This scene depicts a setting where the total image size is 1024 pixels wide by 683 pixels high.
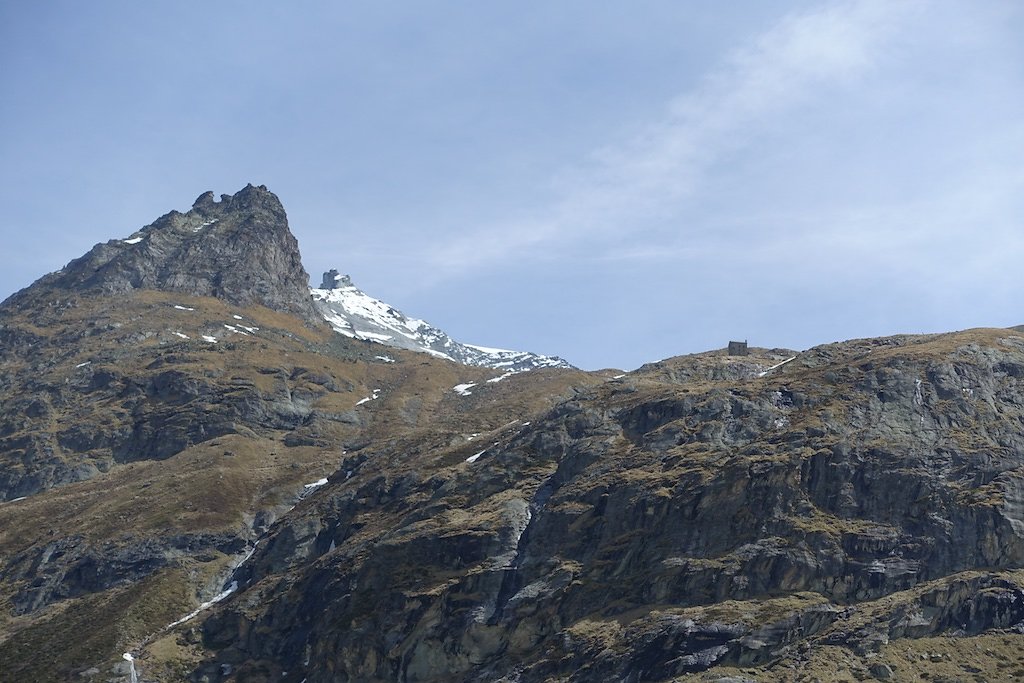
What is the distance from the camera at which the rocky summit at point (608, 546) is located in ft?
270

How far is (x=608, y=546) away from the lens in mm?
96312

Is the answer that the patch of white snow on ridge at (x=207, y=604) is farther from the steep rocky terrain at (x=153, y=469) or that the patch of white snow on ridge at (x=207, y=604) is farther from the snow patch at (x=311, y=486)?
the snow patch at (x=311, y=486)

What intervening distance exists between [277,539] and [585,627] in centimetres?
4625

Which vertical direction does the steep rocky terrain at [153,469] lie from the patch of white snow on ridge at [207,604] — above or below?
above

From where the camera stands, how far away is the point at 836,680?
75062 millimetres

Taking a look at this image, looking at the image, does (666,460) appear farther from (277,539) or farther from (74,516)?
(74,516)

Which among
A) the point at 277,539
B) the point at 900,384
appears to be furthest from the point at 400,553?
the point at 900,384

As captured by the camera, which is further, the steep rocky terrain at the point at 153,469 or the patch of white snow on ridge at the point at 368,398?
the patch of white snow on ridge at the point at 368,398

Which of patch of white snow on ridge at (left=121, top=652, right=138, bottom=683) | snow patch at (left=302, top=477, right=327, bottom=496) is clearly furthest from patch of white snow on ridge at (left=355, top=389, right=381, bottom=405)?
patch of white snow on ridge at (left=121, top=652, right=138, bottom=683)

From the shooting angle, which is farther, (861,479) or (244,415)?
(244,415)

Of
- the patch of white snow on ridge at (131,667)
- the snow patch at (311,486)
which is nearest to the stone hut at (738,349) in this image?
the snow patch at (311,486)

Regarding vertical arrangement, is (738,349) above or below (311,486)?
above

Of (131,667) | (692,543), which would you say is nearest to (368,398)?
(131,667)

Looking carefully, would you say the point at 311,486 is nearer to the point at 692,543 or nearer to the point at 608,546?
the point at 608,546
